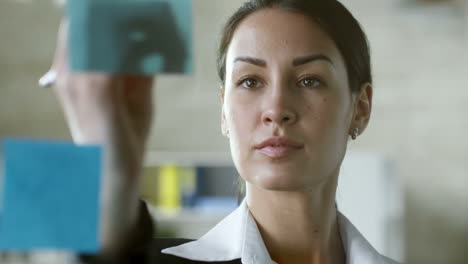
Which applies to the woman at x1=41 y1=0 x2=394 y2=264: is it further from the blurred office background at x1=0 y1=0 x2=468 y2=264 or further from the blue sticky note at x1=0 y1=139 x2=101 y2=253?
the blurred office background at x1=0 y1=0 x2=468 y2=264

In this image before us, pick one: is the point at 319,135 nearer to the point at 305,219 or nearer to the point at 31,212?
the point at 305,219

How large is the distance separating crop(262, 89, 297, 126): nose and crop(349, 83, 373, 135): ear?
0.20 feet

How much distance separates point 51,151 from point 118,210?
0.14 ft

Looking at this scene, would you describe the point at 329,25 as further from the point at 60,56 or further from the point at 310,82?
the point at 60,56

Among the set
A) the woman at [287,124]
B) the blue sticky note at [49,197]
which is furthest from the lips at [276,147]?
the blue sticky note at [49,197]

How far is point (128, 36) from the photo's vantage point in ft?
0.87

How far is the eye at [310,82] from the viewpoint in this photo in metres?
0.35

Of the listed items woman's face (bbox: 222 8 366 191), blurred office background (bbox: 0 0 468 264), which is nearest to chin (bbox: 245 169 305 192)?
woman's face (bbox: 222 8 366 191)

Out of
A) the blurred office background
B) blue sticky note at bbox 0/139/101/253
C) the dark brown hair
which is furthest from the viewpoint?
the blurred office background

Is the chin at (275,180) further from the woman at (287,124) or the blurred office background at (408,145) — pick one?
the blurred office background at (408,145)

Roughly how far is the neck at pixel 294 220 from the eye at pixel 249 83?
63mm

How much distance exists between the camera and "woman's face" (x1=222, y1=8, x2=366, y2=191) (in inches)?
13.3

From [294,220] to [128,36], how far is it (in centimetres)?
17

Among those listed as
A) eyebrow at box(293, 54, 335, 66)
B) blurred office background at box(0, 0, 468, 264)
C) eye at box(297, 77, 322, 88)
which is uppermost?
eyebrow at box(293, 54, 335, 66)
